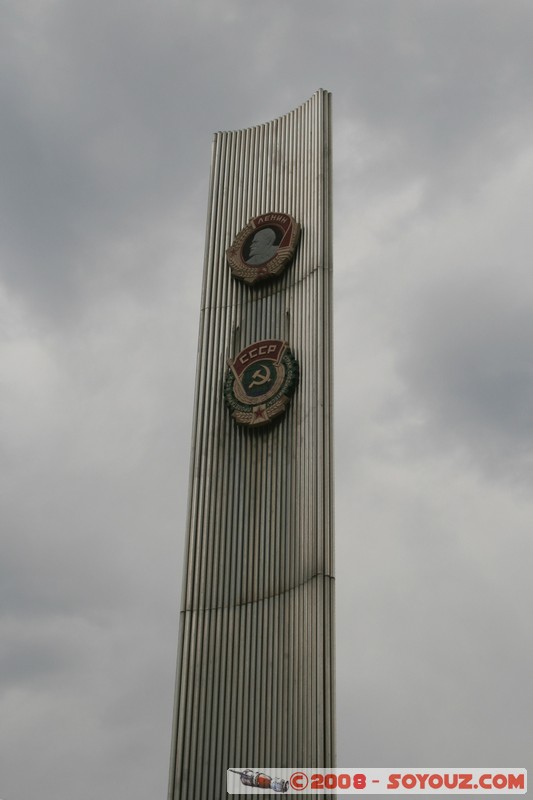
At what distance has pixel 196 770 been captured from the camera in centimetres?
2766

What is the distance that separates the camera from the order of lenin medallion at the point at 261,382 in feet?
103

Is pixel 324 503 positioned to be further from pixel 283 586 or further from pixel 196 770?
pixel 196 770

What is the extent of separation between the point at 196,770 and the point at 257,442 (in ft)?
29.1

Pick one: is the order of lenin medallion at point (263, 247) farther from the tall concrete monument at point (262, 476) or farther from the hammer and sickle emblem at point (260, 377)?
the hammer and sickle emblem at point (260, 377)

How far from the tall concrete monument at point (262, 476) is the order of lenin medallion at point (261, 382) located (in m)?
0.04

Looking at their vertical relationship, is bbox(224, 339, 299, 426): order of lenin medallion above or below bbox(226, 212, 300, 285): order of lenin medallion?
below

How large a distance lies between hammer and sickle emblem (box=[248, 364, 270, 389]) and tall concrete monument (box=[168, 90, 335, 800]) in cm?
4

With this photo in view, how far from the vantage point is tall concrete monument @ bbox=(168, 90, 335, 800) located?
27.4 m

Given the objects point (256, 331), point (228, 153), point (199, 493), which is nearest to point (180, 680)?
point (199, 493)
